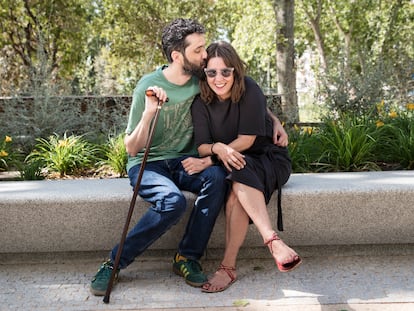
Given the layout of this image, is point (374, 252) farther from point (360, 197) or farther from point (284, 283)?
point (284, 283)

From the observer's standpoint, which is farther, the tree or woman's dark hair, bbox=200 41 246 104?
the tree

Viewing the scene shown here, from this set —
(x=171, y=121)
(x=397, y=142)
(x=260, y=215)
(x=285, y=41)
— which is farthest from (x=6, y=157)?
(x=285, y=41)

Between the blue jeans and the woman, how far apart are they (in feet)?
0.31

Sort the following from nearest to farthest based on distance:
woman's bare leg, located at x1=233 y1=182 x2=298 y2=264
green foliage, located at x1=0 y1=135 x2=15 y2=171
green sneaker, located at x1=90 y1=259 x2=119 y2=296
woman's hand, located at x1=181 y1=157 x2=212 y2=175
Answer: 1. woman's bare leg, located at x1=233 y1=182 x2=298 y2=264
2. green sneaker, located at x1=90 y1=259 x2=119 y2=296
3. woman's hand, located at x1=181 y1=157 x2=212 y2=175
4. green foliage, located at x1=0 y1=135 x2=15 y2=171

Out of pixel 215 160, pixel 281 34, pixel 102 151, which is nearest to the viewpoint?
pixel 215 160

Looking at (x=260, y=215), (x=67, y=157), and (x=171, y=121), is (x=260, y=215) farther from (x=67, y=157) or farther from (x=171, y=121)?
(x=67, y=157)

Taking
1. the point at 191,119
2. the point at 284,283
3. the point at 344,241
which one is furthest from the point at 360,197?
the point at 191,119

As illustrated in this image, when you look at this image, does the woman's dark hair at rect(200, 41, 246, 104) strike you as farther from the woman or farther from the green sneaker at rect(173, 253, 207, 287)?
the green sneaker at rect(173, 253, 207, 287)

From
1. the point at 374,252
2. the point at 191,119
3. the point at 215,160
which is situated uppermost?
the point at 191,119

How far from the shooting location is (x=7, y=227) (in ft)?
11.0

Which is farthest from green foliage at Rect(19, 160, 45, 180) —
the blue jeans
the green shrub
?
the green shrub

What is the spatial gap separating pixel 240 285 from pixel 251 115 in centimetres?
94

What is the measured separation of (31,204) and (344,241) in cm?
187

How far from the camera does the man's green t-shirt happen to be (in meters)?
3.30
